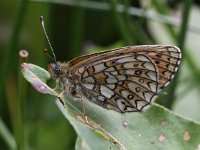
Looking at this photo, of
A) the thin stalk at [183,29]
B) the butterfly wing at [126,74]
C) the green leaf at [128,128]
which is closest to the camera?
the green leaf at [128,128]

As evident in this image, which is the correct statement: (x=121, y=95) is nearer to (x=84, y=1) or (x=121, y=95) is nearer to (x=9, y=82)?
(x=84, y=1)

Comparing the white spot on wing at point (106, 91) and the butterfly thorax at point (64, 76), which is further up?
the butterfly thorax at point (64, 76)

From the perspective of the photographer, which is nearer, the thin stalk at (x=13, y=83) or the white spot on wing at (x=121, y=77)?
the thin stalk at (x=13, y=83)

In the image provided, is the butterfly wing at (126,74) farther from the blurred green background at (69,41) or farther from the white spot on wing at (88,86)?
the blurred green background at (69,41)

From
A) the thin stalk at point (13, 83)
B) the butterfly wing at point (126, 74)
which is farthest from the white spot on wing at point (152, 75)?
the thin stalk at point (13, 83)

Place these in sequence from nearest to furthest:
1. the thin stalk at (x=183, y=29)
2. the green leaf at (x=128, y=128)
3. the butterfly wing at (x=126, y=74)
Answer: the green leaf at (x=128, y=128) → the butterfly wing at (x=126, y=74) → the thin stalk at (x=183, y=29)

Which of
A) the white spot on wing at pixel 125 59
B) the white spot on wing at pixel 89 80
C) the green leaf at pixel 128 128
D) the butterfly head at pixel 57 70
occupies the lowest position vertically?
the green leaf at pixel 128 128

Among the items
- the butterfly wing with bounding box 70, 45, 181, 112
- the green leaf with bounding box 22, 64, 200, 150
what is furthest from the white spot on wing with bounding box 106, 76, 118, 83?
the green leaf with bounding box 22, 64, 200, 150

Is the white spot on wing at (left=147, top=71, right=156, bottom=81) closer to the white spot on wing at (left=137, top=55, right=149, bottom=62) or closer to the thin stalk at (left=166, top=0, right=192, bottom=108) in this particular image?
the white spot on wing at (left=137, top=55, right=149, bottom=62)
